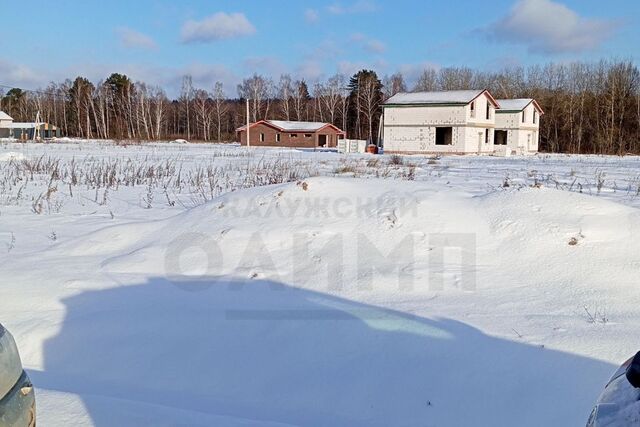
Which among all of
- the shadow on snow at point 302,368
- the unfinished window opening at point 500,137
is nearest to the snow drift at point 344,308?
the shadow on snow at point 302,368

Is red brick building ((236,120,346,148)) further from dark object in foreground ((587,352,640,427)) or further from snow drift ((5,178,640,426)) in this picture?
dark object in foreground ((587,352,640,427))

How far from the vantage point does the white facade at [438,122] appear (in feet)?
127

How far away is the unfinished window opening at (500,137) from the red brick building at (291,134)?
1771 centimetres

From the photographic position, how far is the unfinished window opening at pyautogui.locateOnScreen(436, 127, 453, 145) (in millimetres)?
40053

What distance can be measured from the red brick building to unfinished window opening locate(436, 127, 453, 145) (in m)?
17.1

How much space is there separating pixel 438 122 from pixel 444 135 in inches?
63.7

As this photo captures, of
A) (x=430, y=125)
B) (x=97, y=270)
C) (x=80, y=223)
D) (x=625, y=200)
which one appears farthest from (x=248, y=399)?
(x=430, y=125)

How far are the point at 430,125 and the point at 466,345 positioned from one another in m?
37.5

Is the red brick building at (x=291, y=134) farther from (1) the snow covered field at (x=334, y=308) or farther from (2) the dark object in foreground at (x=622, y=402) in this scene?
(2) the dark object in foreground at (x=622, y=402)

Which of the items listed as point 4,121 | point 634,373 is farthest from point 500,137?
point 4,121

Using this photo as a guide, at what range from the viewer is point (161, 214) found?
890cm

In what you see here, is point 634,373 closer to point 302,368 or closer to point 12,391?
point 12,391

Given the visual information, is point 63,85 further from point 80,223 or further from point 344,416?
point 344,416

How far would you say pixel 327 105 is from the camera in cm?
7306
